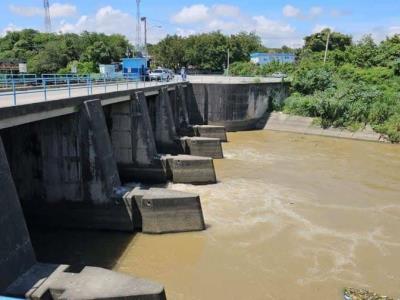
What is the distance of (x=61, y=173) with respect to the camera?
552 inches

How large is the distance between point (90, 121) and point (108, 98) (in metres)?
2.97

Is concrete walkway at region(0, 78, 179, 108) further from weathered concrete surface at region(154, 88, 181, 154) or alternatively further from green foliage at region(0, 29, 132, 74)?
green foliage at region(0, 29, 132, 74)

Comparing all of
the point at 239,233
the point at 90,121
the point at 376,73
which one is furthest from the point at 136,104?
the point at 376,73

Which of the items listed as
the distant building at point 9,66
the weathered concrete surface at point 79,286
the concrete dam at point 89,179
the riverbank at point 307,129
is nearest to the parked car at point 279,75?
the riverbank at point 307,129

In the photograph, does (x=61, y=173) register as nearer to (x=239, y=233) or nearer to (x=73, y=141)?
(x=73, y=141)

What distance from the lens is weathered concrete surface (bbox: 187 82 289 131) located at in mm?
36969

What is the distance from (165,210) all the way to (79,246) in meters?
3.05

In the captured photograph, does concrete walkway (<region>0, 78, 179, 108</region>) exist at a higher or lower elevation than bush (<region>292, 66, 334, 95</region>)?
higher

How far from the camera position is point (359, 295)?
1033 cm

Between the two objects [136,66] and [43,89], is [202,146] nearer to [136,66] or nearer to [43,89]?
[43,89]

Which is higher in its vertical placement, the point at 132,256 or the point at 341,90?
the point at 341,90

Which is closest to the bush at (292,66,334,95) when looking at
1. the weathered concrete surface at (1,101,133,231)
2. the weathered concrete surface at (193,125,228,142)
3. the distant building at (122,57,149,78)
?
the weathered concrete surface at (193,125,228,142)

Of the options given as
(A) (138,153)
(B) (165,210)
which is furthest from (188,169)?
(B) (165,210)

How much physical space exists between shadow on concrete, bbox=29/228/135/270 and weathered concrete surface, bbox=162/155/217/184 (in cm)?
624
